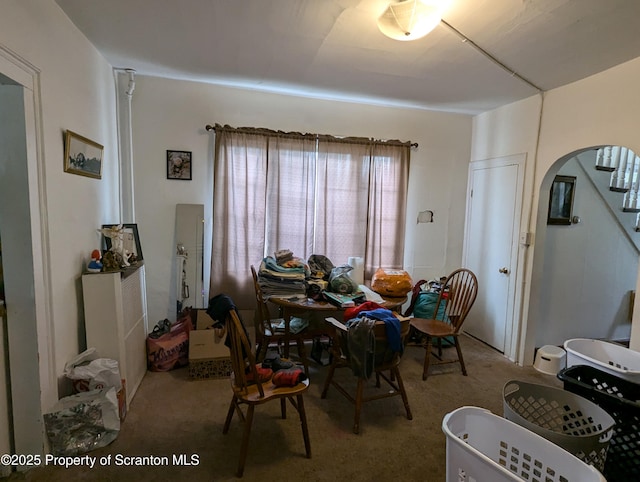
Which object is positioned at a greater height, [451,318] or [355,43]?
[355,43]

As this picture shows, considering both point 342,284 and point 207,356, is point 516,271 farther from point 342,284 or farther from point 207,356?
point 207,356

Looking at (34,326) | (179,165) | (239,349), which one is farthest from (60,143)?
(239,349)

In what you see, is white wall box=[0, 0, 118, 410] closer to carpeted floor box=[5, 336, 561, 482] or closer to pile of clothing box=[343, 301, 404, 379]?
carpeted floor box=[5, 336, 561, 482]

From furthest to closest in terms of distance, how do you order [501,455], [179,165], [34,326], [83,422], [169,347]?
1. [179,165]
2. [169,347]
3. [83,422]
4. [34,326]
5. [501,455]

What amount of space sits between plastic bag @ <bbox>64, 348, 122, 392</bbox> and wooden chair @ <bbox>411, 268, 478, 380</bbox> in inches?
92.3

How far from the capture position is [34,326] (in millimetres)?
1801

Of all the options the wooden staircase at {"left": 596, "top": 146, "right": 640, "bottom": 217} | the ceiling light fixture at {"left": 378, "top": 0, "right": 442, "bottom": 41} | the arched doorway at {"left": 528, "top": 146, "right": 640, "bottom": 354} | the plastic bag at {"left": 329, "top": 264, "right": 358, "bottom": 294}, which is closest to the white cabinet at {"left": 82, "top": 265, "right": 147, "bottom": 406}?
the plastic bag at {"left": 329, "top": 264, "right": 358, "bottom": 294}

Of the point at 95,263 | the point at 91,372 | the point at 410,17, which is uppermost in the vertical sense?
the point at 410,17

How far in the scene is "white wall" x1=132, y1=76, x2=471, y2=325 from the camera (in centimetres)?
324

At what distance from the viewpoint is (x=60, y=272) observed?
2041mm

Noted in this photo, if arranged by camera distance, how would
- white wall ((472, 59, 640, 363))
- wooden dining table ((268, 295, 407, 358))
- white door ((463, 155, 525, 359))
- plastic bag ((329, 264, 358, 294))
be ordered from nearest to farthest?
white wall ((472, 59, 640, 363)), wooden dining table ((268, 295, 407, 358)), plastic bag ((329, 264, 358, 294)), white door ((463, 155, 525, 359))

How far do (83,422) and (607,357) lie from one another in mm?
3152

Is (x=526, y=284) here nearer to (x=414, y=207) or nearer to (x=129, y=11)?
(x=414, y=207)

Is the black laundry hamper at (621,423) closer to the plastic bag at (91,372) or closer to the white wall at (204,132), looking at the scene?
the white wall at (204,132)
